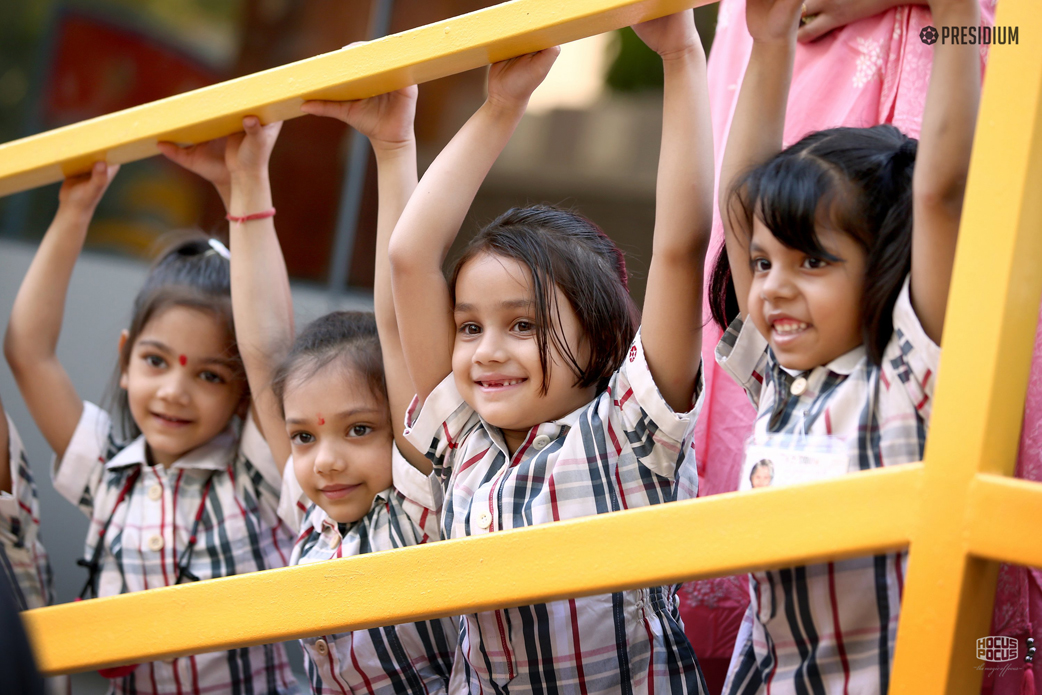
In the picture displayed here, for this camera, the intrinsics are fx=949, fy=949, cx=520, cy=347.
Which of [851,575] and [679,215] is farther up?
[679,215]

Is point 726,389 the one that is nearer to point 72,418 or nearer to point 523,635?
point 523,635

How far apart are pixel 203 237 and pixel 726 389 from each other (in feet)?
3.28

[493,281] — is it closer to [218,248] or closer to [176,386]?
[176,386]

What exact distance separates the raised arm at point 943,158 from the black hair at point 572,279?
40cm

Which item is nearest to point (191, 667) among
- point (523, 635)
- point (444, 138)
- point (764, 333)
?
point (523, 635)

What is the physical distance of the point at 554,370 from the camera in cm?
112

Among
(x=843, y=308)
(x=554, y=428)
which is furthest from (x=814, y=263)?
(x=554, y=428)

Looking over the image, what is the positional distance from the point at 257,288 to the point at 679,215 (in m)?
0.71

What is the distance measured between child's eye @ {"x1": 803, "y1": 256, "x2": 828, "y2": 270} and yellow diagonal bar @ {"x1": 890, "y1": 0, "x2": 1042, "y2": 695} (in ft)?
0.62

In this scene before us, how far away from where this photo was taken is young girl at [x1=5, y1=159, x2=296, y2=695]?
147 centimetres

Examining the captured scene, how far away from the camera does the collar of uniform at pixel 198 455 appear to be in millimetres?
1520

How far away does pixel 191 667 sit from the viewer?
4.78 ft

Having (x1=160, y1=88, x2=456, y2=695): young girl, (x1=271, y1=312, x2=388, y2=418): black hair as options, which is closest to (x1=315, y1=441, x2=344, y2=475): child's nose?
(x1=160, y1=88, x2=456, y2=695): young girl

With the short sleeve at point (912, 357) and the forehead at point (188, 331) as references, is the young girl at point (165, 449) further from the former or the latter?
the short sleeve at point (912, 357)
